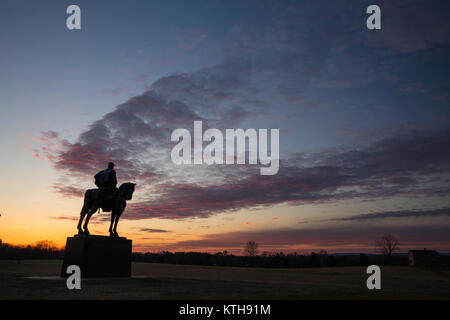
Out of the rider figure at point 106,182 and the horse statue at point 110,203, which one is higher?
the rider figure at point 106,182

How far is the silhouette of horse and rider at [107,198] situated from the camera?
1981 cm

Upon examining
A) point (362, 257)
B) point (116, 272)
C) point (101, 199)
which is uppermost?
point (101, 199)

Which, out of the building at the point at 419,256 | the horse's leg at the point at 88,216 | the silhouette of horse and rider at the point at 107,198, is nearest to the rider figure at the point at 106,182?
the silhouette of horse and rider at the point at 107,198

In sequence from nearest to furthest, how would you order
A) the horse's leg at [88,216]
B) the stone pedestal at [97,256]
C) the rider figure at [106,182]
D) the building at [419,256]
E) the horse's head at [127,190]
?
the stone pedestal at [97,256], the horse's leg at [88,216], the rider figure at [106,182], the horse's head at [127,190], the building at [419,256]

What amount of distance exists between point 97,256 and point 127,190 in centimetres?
419

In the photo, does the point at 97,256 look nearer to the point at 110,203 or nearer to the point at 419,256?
the point at 110,203

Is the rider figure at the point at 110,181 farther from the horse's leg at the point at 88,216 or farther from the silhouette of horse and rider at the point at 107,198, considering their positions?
the horse's leg at the point at 88,216

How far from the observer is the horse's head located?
21000 mm

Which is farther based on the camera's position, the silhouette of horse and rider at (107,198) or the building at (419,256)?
the building at (419,256)

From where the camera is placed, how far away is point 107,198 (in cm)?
2014
